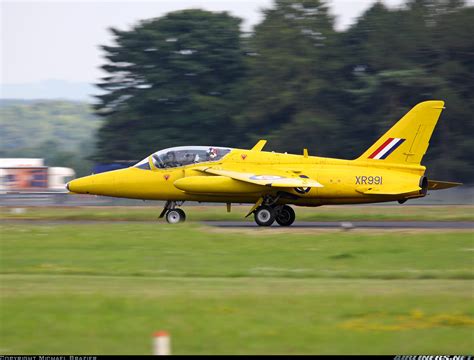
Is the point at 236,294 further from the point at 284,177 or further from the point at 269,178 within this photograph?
the point at 284,177

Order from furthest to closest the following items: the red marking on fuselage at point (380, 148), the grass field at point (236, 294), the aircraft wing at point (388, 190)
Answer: the red marking on fuselage at point (380, 148)
the aircraft wing at point (388, 190)
the grass field at point (236, 294)

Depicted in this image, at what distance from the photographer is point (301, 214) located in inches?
1298

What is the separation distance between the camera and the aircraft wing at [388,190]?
26031 mm

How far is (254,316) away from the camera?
38.1 feet

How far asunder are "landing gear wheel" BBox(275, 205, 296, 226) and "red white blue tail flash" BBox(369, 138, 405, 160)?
11.4 feet

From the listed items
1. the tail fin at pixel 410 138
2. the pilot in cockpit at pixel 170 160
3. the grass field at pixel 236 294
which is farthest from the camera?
the pilot in cockpit at pixel 170 160

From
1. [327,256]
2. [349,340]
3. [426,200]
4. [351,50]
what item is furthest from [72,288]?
[351,50]

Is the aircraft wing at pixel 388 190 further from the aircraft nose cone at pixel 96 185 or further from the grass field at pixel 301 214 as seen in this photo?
the aircraft nose cone at pixel 96 185

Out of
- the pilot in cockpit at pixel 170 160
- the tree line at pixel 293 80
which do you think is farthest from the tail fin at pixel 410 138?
the tree line at pixel 293 80

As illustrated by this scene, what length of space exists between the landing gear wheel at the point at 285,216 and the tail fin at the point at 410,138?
3.21 metres

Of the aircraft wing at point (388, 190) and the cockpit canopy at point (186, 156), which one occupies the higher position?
the cockpit canopy at point (186, 156)

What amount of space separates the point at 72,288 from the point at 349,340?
17.9ft

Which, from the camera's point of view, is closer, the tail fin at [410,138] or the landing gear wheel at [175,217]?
the tail fin at [410,138]

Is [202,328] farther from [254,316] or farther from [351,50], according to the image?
[351,50]
